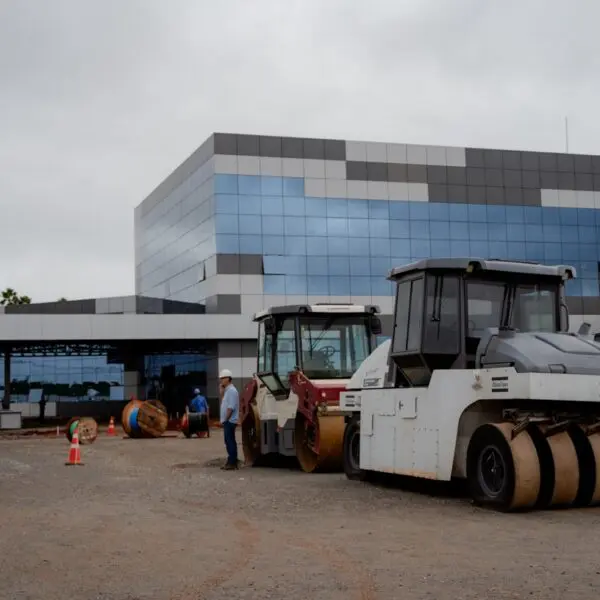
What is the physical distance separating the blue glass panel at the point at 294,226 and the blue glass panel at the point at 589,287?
671 inches

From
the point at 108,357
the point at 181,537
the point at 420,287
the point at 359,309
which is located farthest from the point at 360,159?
the point at 181,537

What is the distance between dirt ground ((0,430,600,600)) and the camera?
7617mm

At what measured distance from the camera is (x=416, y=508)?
12.4 m

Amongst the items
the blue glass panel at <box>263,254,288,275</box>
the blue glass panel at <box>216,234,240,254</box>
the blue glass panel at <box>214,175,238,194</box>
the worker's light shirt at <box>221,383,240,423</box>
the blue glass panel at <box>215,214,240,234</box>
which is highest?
the blue glass panel at <box>214,175,238,194</box>

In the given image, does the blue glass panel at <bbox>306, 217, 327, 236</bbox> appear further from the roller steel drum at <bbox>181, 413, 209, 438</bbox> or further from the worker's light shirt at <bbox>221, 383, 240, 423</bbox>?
the worker's light shirt at <bbox>221, 383, 240, 423</bbox>

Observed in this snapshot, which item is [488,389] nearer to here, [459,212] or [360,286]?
[360,286]

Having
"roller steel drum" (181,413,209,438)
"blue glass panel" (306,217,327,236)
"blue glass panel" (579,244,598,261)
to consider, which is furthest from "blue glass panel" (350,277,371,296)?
"roller steel drum" (181,413,209,438)

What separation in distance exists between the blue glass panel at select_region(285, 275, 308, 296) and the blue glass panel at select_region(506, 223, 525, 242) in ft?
41.4

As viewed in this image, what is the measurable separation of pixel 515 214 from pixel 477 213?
2348mm

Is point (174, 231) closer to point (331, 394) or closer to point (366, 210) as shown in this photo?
point (366, 210)

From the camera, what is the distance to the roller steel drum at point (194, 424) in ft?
116

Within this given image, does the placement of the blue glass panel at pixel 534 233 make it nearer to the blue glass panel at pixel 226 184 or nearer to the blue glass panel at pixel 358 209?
the blue glass panel at pixel 358 209

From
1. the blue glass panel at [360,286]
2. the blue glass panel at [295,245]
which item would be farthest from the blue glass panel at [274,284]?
the blue glass panel at [360,286]

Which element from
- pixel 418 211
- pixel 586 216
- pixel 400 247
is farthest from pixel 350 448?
pixel 586 216
